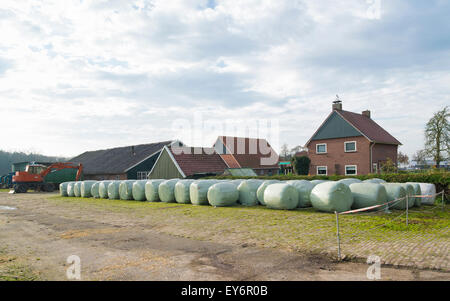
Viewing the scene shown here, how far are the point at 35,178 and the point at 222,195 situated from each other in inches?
1169

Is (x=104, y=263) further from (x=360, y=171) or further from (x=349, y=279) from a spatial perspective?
(x=360, y=171)

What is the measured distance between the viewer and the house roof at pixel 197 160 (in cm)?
3112

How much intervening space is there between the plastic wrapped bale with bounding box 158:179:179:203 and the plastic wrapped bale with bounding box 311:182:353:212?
963cm

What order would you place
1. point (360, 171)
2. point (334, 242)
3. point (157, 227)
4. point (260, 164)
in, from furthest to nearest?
1. point (260, 164)
2. point (360, 171)
3. point (157, 227)
4. point (334, 242)

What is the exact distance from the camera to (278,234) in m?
9.68

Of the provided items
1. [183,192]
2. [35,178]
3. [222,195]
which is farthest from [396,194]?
[35,178]

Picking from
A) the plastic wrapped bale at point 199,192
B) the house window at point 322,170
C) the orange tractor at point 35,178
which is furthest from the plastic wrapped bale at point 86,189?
the house window at point 322,170

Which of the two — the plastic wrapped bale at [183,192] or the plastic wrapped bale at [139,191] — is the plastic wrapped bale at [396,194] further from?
the plastic wrapped bale at [139,191]

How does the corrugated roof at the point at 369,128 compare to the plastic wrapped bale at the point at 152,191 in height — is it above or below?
above

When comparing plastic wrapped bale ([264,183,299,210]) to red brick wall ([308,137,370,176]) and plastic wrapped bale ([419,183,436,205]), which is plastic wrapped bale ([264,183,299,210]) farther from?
red brick wall ([308,137,370,176])

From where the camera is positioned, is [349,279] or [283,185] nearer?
[349,279]

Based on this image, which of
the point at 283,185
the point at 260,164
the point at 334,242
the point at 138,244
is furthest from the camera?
the point at 260,164
